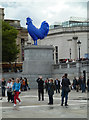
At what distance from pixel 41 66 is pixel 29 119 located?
105ft

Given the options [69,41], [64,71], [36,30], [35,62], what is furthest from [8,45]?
[64,71]

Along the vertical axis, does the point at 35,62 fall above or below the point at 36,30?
below

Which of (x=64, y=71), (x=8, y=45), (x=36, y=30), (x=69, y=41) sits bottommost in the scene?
(x=64, y=71)

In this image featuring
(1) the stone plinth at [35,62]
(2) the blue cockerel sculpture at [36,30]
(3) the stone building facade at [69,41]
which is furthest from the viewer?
(3) the stone building facade at [69,41]

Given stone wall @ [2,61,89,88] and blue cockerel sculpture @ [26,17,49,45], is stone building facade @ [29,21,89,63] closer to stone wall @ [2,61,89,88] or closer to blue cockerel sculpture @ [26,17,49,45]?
blue cockerel sculpture @ [26,17,49,45]

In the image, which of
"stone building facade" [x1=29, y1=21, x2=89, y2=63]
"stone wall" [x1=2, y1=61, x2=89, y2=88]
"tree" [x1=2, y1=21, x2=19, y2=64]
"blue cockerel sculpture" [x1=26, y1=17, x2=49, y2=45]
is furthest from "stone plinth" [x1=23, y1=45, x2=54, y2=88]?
"tree" [x1=2, y1=21, x2=19, y2=64]

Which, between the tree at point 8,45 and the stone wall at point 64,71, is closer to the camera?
the stone wall at point 64,71

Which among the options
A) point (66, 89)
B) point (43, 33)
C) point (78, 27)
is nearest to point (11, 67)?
point (78, 27)

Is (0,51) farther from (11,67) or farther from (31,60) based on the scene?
(31,60)

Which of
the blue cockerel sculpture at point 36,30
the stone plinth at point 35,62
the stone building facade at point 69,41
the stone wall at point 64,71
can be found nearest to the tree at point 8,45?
the stone building facade at point 69,41

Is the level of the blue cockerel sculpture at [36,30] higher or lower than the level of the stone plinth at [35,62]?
higher

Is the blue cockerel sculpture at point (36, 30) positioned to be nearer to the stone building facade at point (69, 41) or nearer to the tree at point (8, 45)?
the stone building facade at point (69, 41)

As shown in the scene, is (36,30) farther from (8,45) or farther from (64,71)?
(8,45)

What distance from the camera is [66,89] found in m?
19.4
